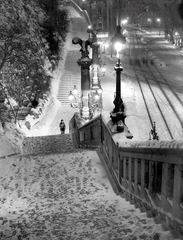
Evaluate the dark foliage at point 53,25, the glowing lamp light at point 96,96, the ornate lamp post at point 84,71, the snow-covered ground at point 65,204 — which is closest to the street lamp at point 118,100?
the snow-covered ground at point 65,204

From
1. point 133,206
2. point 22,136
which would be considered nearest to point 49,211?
point 133,206

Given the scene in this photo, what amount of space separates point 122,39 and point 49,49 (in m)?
28.8

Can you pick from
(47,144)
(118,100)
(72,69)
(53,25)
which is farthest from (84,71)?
(53,25)

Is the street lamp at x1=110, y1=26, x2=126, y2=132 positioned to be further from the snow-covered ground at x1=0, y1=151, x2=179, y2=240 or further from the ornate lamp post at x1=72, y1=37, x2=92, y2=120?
the ornate lamp post at x1=72, y1=37, x2=92, y2=120

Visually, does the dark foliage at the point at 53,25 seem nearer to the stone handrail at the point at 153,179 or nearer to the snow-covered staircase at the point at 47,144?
the snow-covered staircase at the point at 47,144

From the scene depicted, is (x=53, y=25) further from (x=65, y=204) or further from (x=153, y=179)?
(x=153, y=179)

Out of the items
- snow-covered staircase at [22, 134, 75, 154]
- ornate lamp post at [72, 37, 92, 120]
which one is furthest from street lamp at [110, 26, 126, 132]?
snow-covered staircase at [22, 134, 75, 154]

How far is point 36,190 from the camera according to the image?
733cm

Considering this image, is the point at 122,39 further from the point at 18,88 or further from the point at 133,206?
the point at 18,88

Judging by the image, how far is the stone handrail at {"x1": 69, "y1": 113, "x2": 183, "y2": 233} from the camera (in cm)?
341

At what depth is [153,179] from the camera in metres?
4.28

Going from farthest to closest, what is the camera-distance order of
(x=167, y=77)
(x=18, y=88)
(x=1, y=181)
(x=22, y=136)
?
(x=167, y=77) < (x=18, y=88) < (x=22, y=136) < (x=1, y=181)

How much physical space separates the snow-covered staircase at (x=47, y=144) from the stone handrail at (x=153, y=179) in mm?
8245

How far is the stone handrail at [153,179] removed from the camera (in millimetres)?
3412
